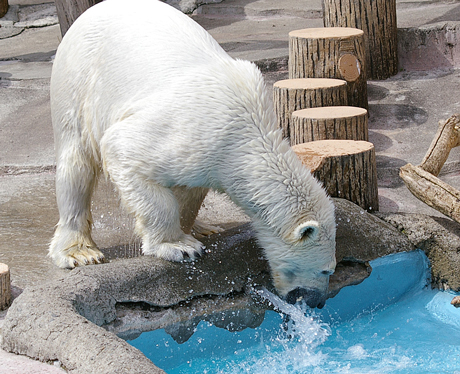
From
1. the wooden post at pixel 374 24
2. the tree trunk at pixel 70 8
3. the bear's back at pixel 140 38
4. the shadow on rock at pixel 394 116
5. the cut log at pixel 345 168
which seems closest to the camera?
the bear's back at pixel 140 38

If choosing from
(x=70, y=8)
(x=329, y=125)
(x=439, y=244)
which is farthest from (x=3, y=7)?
(x=439, y=244)

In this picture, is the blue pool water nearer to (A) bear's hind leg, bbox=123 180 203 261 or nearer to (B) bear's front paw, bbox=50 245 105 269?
(A) bear's hind leg, bbox=123 180 203 261

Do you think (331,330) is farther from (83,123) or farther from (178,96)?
(83,123)

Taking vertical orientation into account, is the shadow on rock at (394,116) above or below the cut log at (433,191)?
below

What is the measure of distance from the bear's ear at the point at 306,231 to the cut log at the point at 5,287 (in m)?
1.64

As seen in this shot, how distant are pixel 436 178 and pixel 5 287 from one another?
9.41ft

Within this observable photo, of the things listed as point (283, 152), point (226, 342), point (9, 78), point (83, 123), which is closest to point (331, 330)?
point (226, 342)

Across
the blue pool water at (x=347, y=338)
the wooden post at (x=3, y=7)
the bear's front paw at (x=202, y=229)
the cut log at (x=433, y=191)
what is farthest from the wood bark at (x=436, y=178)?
the wooden post at (x=3, y=7)

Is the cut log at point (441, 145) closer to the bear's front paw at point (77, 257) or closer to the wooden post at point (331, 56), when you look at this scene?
the wooden post at point (331, 56)

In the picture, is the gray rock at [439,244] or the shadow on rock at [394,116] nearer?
the gray rock at [439,244]

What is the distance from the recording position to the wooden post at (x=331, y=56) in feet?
21.2

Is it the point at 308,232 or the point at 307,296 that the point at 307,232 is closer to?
the point at 308,232

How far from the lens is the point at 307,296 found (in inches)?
143

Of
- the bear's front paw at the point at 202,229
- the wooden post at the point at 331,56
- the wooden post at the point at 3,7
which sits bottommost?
the bear's front paw at the point at 202,229
